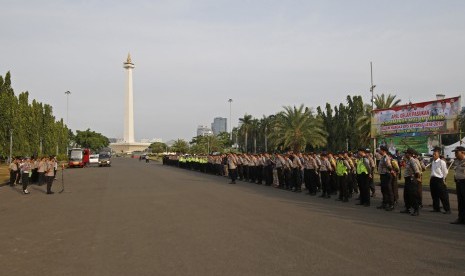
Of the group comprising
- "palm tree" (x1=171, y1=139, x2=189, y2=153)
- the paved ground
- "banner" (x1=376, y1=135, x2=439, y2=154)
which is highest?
"palm tree" (x1=171, y1=139, x2=189, y2=153)

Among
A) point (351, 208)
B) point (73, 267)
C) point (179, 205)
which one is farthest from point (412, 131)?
point (73, 267)

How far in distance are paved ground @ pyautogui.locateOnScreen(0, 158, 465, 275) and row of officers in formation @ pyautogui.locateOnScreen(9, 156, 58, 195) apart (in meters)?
4.84

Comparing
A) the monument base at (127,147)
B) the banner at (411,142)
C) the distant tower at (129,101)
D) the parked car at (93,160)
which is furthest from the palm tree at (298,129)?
the monument base at (127,147)

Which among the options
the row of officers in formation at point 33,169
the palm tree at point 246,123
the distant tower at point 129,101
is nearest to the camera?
the row of officers in formation at point 33,169

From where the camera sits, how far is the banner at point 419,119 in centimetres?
2448

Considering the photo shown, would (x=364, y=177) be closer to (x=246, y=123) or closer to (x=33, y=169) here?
(x=33, y=169)

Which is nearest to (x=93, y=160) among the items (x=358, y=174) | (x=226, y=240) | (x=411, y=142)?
(x=411, y=142)

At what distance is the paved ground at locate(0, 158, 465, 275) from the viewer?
6.23 m

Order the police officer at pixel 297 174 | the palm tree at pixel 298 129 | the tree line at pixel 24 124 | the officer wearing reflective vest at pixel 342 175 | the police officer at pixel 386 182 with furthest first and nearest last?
the palm tree at pixel 298 129, the tree line at pixel 24 124, the police officer at pixel 297 174, the officer wearing reflective vest at pixel 342 175, the police officer at pixel 386 182

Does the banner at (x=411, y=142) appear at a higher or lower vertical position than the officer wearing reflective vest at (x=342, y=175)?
higher

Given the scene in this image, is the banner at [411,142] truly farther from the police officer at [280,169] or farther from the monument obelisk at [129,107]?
the monument obelisk at [129,107]

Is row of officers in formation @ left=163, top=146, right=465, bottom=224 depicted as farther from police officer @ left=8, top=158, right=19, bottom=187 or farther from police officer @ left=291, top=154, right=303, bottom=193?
police officer @ left=8, top=158, right=19, bottom=187

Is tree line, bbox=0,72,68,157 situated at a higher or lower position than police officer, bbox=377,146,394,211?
higher

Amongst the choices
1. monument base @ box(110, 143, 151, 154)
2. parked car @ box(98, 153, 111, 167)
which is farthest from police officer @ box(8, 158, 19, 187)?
monument base @ box(110, 143, 151, 154)
